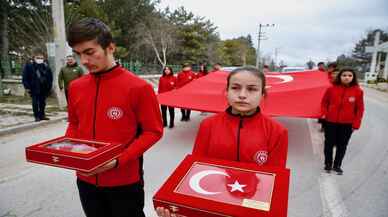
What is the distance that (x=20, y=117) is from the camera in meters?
7.52

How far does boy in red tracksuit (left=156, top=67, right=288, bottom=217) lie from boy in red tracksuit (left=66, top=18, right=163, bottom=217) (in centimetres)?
41

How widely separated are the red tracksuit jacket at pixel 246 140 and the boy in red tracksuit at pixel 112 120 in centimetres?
37

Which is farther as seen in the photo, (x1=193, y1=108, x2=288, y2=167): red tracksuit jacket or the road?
the road

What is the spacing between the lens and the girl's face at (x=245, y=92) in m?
1.54

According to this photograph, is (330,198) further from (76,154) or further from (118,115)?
(76,154)

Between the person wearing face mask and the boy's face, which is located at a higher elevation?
the boy's face

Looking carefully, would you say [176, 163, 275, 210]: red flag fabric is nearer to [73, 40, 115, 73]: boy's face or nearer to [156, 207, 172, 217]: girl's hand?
[156, 207, 172, 217]: girl's hand

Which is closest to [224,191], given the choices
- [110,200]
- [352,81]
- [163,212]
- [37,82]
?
[163,212]

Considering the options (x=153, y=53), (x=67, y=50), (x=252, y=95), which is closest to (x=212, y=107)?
(x=252, y=95)

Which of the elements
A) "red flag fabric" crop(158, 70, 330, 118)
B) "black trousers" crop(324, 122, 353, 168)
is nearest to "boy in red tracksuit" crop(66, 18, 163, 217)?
"black trousers" crop(324, 122, 353, 168)

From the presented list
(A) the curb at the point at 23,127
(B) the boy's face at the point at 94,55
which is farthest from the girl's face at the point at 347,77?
(A) the curb at the point at 23,127

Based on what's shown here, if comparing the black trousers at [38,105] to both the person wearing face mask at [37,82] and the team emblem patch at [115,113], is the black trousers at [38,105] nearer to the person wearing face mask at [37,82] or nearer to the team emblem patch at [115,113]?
the person wearing face mask at [37,82]

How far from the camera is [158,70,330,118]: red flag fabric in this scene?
17.0ft

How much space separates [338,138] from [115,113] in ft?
11.9
